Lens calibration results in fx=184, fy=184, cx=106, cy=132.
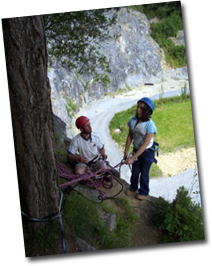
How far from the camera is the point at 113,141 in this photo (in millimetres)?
17719

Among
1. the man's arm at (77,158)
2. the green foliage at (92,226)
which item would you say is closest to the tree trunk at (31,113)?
the green foliage at (92,226)

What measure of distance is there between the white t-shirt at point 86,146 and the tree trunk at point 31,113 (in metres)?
1.22

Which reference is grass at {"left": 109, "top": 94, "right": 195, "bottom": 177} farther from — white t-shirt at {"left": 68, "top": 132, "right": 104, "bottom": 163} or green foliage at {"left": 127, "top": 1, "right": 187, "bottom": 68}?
green foliage at {"left": 127, "top": 1, "right": 187, "bottom": 68}

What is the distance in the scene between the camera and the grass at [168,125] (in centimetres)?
1658

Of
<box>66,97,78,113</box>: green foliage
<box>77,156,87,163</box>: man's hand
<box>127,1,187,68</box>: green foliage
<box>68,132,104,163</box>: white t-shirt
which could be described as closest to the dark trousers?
<box>68,132,104,163</box>: white t-shirt

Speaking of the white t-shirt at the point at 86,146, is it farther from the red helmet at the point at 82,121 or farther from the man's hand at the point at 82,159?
the red helmet at the point at 82,121

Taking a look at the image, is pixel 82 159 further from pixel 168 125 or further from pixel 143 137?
pixel 168 125

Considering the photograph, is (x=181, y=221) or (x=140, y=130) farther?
(x=140, y=130)

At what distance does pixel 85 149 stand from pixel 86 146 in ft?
0.20

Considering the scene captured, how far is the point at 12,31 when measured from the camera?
1.38 metres

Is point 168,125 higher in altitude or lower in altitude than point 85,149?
lower

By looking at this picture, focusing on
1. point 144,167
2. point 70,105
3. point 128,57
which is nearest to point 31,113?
point 144,167

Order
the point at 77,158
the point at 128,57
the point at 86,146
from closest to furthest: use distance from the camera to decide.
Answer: the point at 77,158 → the point at 86,146 → the point at 128,57

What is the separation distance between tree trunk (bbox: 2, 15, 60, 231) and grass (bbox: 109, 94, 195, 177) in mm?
11763
